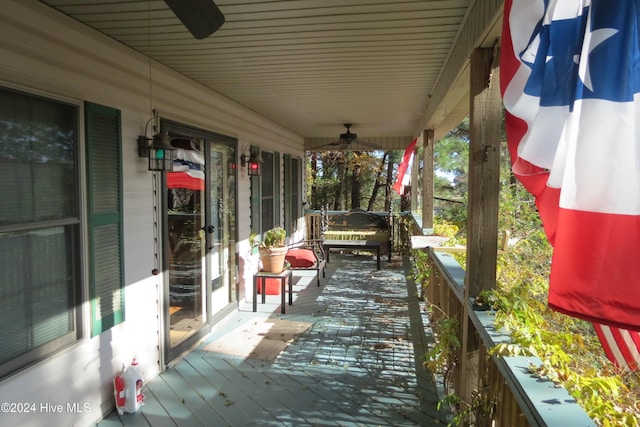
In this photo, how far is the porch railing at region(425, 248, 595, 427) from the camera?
4.08 feet

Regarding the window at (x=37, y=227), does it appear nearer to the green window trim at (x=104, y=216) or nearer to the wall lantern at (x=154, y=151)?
the green window trim at (x=104, y=216)

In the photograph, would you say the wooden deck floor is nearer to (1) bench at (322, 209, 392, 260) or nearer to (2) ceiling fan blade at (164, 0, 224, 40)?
(2) ceiling fan blade at (164, 0, 224, 40)

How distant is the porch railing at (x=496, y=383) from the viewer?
1.24 m

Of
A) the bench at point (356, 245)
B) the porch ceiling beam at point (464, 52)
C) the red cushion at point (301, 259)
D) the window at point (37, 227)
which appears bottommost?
the red cushion at point (301, 259)

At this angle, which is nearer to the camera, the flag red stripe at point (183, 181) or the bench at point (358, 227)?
the flag red stripe at point (183, 181)

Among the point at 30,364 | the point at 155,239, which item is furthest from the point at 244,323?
the point at 30,364

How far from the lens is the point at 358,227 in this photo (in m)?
9.30

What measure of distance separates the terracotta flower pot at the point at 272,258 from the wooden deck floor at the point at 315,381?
51 centimetres

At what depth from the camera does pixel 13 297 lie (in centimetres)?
219

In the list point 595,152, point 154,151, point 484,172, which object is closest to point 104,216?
point 154,151

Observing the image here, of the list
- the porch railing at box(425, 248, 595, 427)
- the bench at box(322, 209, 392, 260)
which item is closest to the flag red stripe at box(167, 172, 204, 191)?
the porch railing at box(425, 248, 595, 427)

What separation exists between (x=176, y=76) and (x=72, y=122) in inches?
54.3

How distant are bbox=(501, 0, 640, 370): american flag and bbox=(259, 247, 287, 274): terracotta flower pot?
14.0ft

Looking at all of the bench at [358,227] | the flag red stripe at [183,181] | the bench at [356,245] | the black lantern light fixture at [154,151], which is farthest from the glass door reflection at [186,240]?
the bench at [358,227]
